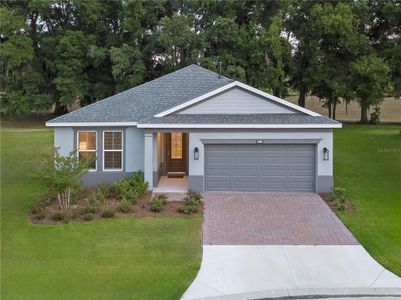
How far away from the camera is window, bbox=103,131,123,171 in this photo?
16734 mm

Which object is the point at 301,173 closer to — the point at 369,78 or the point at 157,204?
the point at 157,204

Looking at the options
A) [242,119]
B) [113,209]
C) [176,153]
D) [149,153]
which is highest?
[242,119]

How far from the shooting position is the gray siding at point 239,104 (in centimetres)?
1636

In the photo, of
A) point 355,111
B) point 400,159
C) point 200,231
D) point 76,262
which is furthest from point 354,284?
point 355,111

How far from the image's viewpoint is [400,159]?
22453 mm

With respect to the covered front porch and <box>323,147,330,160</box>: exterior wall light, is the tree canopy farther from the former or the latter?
<box>323,147,330,160</box>: exterior wall light

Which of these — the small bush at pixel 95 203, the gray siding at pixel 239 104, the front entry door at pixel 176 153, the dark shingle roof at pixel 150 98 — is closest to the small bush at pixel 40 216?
the small bush at pixel 95 203

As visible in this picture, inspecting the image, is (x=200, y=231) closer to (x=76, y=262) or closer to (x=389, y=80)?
(x=76, y=262)

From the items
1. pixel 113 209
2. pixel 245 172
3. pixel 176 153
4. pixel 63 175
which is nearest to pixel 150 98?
pixel 176 153

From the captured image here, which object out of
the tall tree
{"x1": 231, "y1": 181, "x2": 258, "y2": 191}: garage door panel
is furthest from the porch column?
the tall tree

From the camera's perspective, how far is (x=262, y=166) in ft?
52.4

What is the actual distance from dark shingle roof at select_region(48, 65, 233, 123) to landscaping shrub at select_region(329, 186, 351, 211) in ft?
22.8

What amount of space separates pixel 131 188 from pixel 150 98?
496 centimetres

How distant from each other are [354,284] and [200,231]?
444 cm
